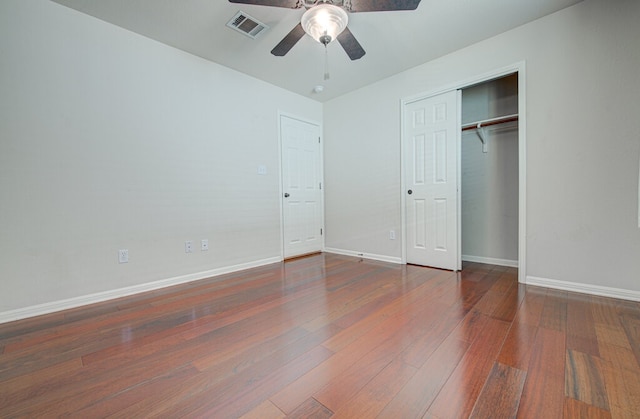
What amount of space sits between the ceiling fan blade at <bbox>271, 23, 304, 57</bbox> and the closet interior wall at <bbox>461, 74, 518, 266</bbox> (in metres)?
2.48

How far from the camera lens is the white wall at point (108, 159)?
1960mm

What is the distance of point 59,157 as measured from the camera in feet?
6.89

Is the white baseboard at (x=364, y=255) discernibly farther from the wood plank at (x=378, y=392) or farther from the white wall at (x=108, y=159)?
the wood plank at (x=378, y=392)

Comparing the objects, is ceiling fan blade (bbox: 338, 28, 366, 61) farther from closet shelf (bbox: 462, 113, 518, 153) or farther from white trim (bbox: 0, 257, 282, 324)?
white trim (bbox: 0, 257, 282, 324)

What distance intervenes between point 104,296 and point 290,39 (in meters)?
2.69

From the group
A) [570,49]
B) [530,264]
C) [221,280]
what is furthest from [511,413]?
[570,49]

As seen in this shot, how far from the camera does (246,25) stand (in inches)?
92.8

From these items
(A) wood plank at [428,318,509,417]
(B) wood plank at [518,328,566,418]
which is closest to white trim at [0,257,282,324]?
(A) wood plank at [428,318,509,417]

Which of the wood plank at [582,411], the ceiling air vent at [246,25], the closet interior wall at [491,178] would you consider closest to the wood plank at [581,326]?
the wood plank at [582,411]

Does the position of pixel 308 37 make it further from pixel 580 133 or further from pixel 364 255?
pixel 364 255

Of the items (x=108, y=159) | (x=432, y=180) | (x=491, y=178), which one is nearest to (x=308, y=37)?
(x=432, y=180)

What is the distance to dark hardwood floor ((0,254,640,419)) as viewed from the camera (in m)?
1.08

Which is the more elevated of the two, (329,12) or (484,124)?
(329,12)

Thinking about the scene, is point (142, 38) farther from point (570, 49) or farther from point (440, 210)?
point (570, 49)
